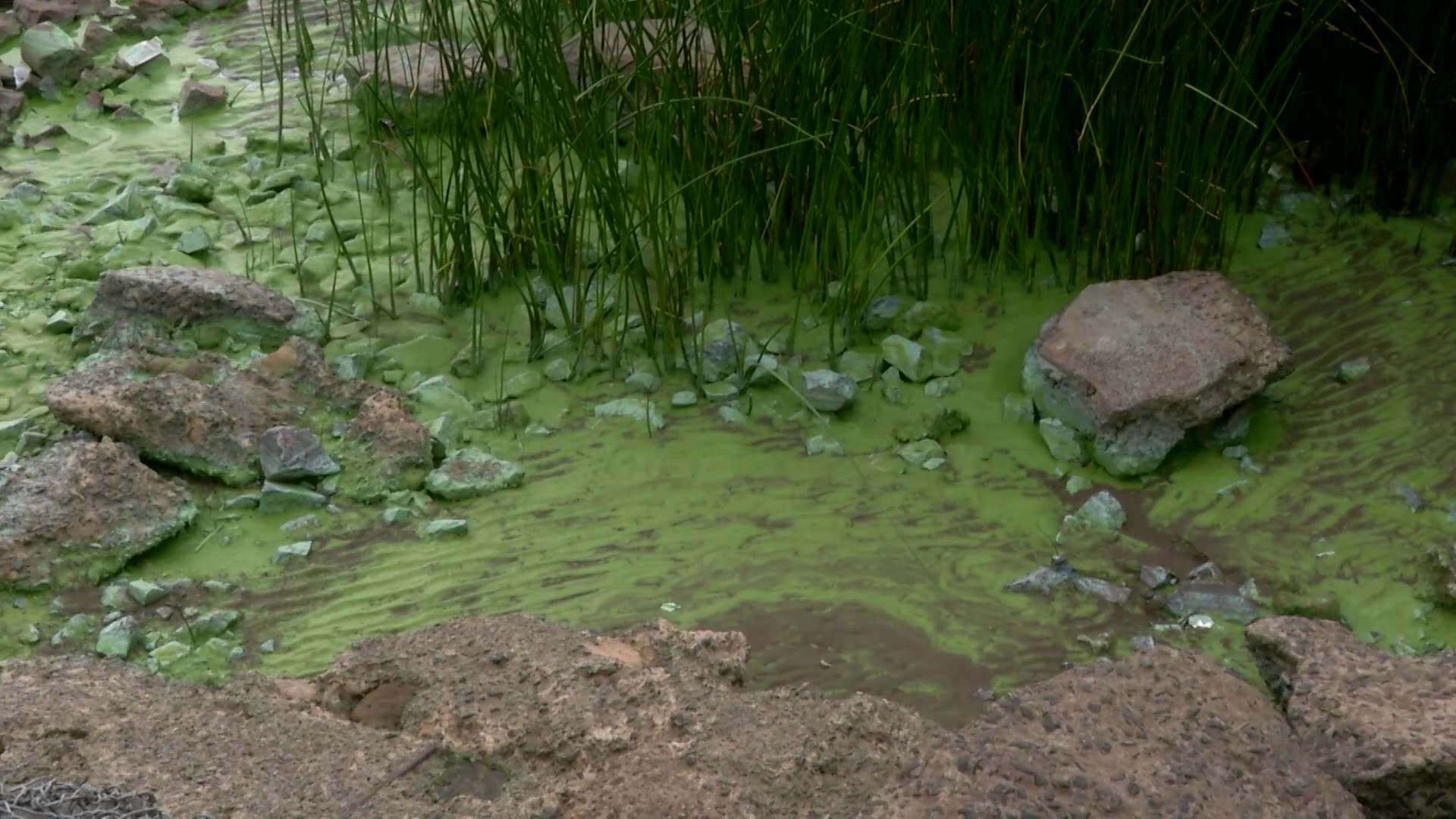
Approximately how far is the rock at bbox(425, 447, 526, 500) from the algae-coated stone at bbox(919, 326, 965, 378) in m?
0.77

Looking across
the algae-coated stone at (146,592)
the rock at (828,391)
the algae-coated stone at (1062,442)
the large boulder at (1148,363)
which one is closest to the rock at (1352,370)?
the large boulder at (1148,363)

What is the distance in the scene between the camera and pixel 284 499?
A: 267cm

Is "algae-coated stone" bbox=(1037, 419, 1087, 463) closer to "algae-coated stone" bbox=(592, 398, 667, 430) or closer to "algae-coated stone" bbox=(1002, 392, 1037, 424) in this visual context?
"algae-coated stone" bbox=(1002, 392, 1037, 424)

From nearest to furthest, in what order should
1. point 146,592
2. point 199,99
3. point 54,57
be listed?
1. point 146,592
2. point 199,99
3. point 54,57

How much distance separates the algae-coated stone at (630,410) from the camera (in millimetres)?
2896

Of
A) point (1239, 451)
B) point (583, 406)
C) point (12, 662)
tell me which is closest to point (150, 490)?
point (12, 662)

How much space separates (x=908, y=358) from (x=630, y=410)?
507mm

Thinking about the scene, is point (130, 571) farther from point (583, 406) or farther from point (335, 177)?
point (335, 177)

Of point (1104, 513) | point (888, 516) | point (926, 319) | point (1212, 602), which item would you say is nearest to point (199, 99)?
point (926, 319)

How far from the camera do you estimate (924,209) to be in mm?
3041

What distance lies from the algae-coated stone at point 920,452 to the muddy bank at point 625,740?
680mm

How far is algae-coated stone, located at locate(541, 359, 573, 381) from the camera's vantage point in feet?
9.92

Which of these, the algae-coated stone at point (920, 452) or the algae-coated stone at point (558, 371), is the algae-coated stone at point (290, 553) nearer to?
the algae-coated stone at point (558, 371)

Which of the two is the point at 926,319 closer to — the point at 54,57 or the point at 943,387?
the point at 943,387
